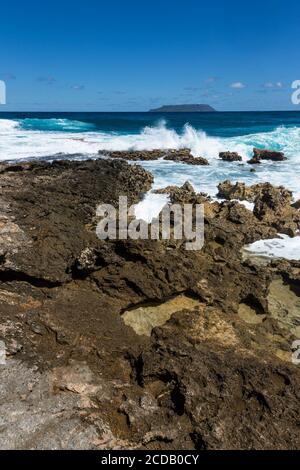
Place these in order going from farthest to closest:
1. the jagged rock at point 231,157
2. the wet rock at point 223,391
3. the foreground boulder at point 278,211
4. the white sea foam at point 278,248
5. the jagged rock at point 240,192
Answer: the jagged rock at point 231,157 < the jagged rock at point 240,192 < the foreground boulder at point 278,211 < the white sea foam at point 278,248 < the wet rock at point 223,391

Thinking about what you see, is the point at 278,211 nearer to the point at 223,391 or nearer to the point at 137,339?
the point at 137,339

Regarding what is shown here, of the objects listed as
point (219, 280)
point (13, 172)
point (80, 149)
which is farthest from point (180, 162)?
point (219, 280)

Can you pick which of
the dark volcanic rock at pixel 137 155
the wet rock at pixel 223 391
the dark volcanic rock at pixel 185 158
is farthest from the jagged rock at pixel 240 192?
the wet rock at pixel 223 391

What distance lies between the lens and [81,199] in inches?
351

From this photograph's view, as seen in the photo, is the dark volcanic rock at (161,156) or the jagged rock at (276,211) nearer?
the jagged rock at (276,211)

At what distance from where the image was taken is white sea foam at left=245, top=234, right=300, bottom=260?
28.8 ft

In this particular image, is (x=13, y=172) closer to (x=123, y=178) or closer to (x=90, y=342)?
(x=123, y=178)

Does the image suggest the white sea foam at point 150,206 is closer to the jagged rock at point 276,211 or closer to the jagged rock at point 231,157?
the jagged rock at point 276,211

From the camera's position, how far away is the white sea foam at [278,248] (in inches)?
346

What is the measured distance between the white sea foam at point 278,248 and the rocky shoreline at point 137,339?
3.39 feet

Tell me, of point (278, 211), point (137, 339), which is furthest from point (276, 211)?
point (137, 339)

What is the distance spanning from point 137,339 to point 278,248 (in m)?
5.64

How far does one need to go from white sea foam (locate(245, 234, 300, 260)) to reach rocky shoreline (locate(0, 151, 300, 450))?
1034 millimetres

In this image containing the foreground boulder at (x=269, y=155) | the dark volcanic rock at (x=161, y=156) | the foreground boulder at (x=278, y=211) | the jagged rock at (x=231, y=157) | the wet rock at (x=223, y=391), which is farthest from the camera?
the foreground boulder at (x=269, y=155)
